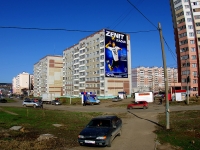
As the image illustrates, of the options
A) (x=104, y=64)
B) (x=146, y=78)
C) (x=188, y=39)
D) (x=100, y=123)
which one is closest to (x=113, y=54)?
(x=104, y=64)

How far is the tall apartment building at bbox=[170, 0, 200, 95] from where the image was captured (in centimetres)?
6900

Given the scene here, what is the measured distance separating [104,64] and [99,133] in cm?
6908

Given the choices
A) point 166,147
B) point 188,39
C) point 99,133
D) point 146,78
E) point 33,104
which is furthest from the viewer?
point 146,78

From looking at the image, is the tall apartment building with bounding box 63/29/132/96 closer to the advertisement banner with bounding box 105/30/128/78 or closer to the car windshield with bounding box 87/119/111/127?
the advertisement banner with bounding box 105/30/128/78

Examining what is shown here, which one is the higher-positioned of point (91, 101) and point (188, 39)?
point (188, 39)

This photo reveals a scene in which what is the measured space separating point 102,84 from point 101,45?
1608 centimetres

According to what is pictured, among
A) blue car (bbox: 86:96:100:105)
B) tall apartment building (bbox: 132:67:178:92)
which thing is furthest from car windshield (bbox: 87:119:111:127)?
tall apartment building (bbox: 132:67:178:92)

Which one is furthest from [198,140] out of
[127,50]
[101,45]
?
[127,50]

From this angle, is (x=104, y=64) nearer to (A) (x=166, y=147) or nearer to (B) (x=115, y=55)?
(B) (x=115, y=55)

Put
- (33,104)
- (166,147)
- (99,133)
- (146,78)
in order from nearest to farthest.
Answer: (166,147), (99,133), (33,104), (146,78)

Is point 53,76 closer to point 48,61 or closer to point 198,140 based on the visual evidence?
point 48,61

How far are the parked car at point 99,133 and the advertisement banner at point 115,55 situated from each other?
66.9m

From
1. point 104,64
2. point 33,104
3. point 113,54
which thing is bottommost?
point 33,104

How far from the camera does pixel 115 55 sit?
269ft
